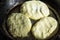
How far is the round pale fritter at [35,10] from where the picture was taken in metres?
1.41

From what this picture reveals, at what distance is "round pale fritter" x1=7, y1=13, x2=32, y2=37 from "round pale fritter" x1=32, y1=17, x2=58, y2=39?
6 cm

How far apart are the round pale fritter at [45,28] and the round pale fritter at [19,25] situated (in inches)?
2.3

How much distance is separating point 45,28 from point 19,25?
0.20 meters

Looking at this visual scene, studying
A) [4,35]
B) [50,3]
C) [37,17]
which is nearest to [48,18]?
[37,17]

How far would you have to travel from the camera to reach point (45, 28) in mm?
1350

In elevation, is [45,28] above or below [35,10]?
below

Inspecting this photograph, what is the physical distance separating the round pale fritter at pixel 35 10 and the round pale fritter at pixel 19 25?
0.05 metres

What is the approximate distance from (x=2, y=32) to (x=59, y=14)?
1.52 feet

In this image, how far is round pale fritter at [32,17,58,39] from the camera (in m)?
1.33

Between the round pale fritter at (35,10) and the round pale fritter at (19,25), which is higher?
the round pale fritter at (35,10)

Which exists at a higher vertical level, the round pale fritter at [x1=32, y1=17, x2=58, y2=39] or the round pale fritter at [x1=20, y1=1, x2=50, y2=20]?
the round pale fritter at [x1=20, y1=1, x2=50, y2=20]

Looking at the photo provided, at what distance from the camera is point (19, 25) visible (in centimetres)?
137

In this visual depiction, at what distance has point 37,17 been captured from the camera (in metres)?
1.40

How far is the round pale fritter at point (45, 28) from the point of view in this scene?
1.33 meters
